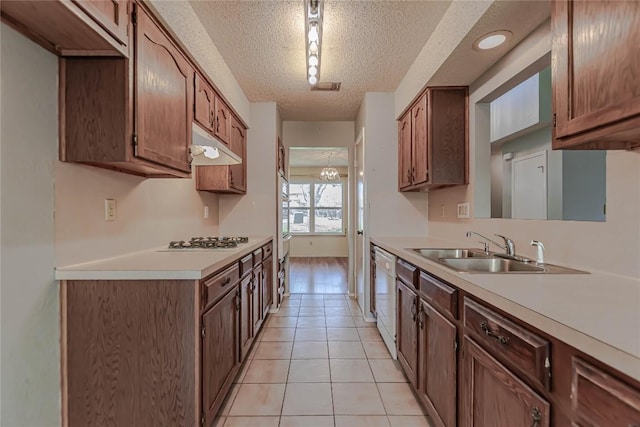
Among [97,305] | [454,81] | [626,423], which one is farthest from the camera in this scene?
[454,81]

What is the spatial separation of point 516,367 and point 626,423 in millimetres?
326

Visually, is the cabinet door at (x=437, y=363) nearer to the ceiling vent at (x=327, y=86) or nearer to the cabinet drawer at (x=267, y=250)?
the cabinet drawer at (x=267, y=250)

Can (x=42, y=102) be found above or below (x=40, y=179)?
above

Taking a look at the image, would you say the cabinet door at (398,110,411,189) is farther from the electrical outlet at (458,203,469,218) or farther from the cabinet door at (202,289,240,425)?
the cabinet door at (202,289,240,425)

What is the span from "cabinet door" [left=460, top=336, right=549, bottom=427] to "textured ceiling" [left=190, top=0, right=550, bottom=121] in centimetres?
157

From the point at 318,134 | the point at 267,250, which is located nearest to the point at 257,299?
the point at 267,250

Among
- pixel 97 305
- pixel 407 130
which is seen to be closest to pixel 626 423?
pixel 97 305

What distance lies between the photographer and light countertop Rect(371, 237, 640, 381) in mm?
636

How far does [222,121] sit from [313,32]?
1139 millimetres

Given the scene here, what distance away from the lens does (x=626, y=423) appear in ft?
1.96

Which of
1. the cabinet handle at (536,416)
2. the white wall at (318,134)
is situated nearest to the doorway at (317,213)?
the white wall at (318,134)

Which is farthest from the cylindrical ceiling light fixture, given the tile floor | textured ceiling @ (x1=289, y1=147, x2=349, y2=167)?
textured ceiling @ (x1=289, y1=147, x2=349, y2=167)

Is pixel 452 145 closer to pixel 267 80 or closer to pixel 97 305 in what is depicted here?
pixel 267 80

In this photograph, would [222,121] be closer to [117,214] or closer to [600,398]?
[117,214]
